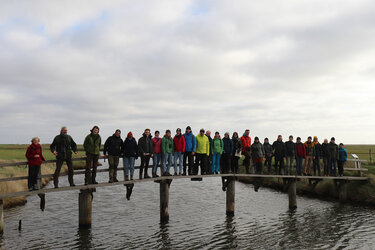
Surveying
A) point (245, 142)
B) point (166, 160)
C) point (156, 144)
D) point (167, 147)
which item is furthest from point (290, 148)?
point (156, 144)

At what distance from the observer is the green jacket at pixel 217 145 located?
1711 centimetres

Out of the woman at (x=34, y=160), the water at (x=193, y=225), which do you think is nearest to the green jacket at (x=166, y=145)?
the water at (x=193, y=225)

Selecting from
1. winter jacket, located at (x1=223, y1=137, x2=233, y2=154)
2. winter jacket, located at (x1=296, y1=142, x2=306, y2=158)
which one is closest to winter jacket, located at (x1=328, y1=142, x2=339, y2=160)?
winter jacket, located at (x1=296, y1=142, x2=306, y2=158)

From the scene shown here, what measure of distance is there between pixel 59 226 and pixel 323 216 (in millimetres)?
14985

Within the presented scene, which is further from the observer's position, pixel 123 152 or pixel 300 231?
pixel 300 231

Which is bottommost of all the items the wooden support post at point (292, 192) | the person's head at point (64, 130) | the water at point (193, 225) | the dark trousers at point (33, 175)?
the water at point (193, 225)

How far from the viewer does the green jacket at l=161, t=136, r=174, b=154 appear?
15281 mm

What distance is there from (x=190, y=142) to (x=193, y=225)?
4.39 meters

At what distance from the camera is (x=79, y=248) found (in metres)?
12.4

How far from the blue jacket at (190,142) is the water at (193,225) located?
403cm

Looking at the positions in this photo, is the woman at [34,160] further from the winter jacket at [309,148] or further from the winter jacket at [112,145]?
the winter jacket at [309,148]

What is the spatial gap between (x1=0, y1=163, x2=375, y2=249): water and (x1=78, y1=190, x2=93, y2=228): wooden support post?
41 cm

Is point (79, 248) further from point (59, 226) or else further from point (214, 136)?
point (214, 136)

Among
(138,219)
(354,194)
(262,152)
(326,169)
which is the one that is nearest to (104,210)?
(138,219)
